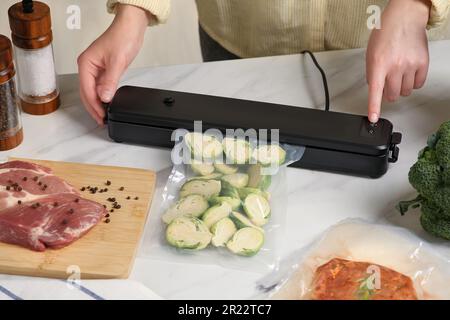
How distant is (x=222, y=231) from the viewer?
1.14 meters

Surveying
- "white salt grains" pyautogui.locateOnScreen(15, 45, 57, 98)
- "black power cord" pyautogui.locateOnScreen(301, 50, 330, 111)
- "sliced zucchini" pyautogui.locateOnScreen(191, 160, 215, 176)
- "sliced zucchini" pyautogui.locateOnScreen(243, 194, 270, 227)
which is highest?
"white salt grains" pyautogui.locateOnScreen(15, 45, 57, 98)

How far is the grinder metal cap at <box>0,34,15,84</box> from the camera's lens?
125 centimetres

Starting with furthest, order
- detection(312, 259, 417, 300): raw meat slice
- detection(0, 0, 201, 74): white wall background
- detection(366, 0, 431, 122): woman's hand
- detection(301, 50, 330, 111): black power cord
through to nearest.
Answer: detection(0, 0, 201, 74): white wall background
detection(301, 50, 330, 111): black power cord
detection(366, 0, 431, 122): woman's hand
detection(312, 259, 417, 300): raw meat slice

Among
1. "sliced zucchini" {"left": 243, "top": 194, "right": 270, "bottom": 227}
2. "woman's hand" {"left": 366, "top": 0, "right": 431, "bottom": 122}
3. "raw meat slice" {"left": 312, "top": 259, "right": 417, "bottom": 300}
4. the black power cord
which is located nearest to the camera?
"raw meat slice" {"left": 312, "top": 259, "right": 417, "bottom": 300}

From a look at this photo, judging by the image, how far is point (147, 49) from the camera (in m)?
2.69

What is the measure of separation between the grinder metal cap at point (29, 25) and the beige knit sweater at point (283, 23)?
0.48ft

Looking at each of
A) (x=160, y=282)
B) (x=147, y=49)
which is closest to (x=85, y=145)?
(x=160, y=282)

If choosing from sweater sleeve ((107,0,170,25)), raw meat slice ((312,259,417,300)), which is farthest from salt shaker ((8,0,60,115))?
raw meat slice ((312,259,417,300))

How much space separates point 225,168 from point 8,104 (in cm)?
38

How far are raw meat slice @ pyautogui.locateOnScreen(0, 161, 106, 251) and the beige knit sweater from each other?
0.38 metres

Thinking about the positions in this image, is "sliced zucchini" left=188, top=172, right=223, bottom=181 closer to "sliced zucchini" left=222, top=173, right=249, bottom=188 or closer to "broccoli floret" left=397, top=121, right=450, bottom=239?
"sliced zucchini" left=222, top=173, right=249, bottom=188

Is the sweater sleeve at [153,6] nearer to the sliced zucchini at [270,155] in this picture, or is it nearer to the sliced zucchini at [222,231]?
the sliced zucchini at [270,155]

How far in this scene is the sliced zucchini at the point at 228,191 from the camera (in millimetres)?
1199
